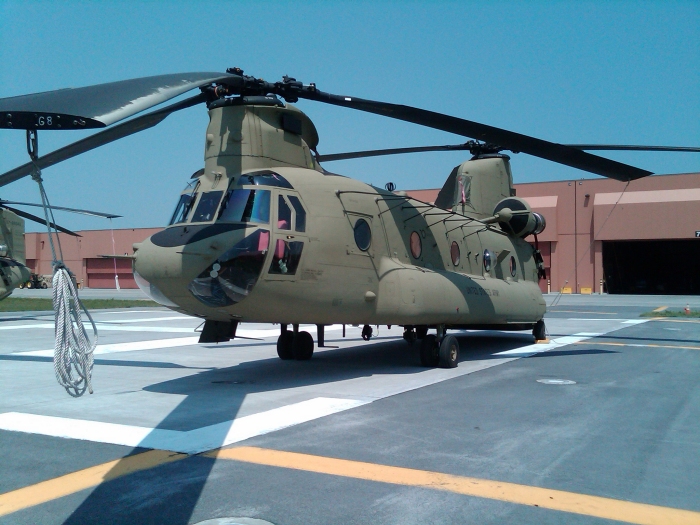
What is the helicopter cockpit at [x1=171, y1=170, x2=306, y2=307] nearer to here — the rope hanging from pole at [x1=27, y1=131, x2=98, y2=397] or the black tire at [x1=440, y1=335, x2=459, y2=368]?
the rope hanging from pole at [x1=27, y1=131, x2=98, y2=397]

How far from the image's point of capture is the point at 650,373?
1123cm

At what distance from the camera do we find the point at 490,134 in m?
10.4

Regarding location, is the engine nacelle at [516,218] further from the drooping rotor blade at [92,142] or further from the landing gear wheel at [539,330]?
the drooping rotor blade at [92,142]

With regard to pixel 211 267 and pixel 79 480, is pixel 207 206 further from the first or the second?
pixel 79 480

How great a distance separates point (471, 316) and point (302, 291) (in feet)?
15.0

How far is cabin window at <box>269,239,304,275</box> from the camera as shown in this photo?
29.0ft

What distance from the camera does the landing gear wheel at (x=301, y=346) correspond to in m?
12.5

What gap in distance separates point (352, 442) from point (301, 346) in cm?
630

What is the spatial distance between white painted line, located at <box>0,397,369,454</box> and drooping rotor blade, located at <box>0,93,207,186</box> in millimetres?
3263

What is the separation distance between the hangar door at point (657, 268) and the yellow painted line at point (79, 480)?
191 feet

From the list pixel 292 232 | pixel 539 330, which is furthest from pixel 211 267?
pixel 539 330

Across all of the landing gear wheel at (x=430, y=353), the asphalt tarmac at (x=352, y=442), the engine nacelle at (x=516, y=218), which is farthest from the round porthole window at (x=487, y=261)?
the landing gear wheel at (x=430, y=353)

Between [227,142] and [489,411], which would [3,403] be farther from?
[489,411]

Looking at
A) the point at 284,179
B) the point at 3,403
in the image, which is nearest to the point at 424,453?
the point at 284,179
